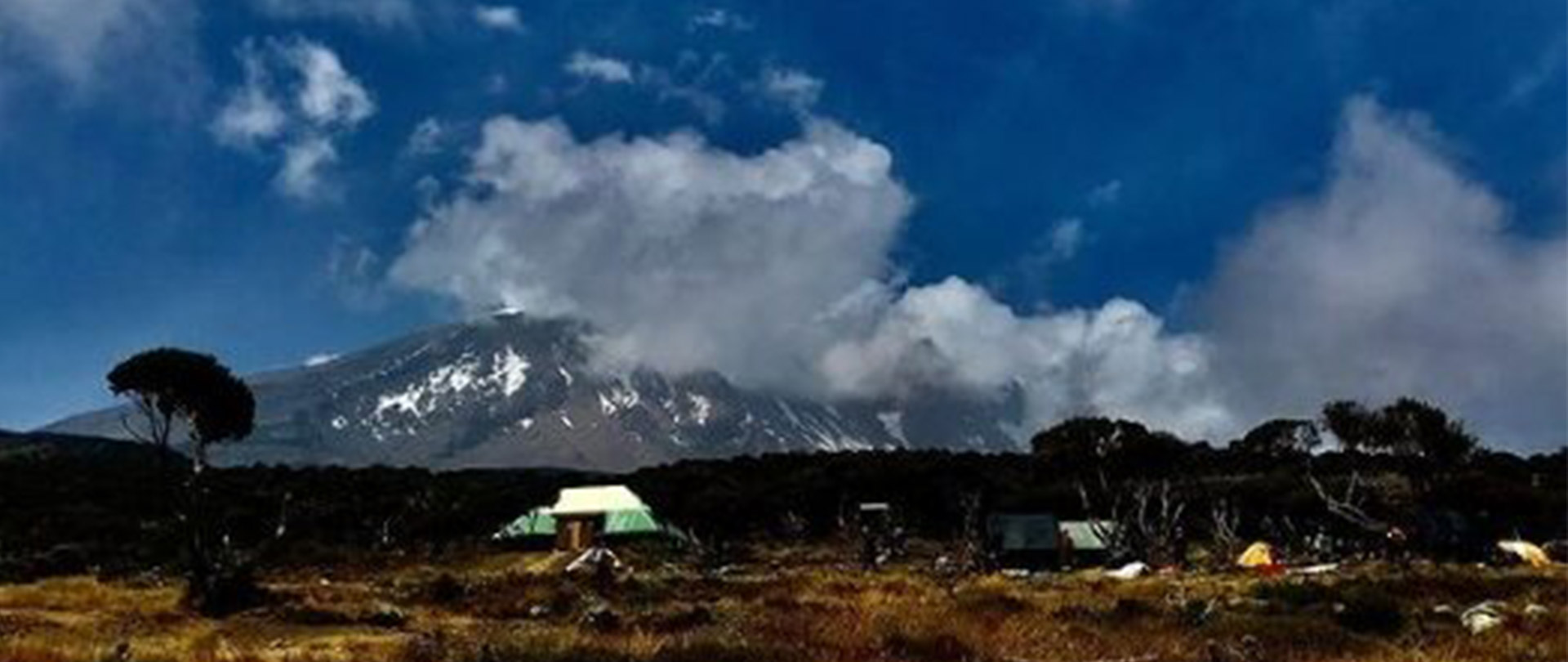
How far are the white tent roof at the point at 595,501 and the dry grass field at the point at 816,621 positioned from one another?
50102mm

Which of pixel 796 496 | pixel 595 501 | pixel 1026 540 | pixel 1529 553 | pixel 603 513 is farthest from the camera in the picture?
pixel 796 496

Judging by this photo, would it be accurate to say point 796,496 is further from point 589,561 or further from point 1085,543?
point 589,561

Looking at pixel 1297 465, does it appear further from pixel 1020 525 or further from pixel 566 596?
pixel 566 596

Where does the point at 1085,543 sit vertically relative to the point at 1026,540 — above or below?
above

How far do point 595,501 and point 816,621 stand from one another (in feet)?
265

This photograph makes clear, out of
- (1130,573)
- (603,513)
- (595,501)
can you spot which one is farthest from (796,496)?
(1130,573)

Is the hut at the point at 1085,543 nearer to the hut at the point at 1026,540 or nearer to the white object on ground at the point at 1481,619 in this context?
the hut at the point at 1026,540

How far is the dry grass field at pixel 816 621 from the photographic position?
839 inches

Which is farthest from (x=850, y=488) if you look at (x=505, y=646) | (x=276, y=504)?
(x=505, y=646)

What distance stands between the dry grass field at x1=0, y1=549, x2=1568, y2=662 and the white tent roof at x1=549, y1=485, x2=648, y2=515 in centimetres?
5010

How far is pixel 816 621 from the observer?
2698 centimetres

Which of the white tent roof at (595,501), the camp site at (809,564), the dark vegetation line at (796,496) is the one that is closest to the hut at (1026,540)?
the camp site at (809,564)

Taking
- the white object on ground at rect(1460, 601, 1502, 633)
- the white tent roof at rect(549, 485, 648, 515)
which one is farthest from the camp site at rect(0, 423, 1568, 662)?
the white tent roof at rect(549, 485, 648, 515)

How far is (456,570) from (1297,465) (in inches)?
3384
